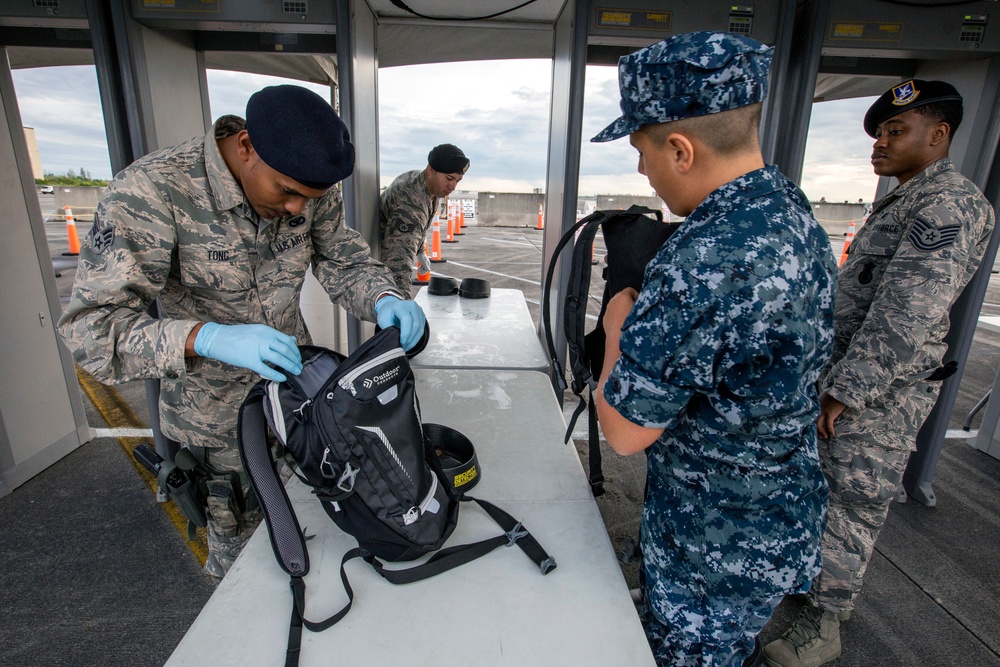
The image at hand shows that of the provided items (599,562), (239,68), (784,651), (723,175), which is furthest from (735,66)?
(239,68)

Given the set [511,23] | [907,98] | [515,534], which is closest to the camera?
[515,534]

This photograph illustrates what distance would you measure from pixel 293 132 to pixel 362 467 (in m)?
0.81

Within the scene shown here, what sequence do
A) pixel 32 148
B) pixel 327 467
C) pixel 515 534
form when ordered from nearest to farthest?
pixel 327 467 → pixel 515 534 → pixel 32 148

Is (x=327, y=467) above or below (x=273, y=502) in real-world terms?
above

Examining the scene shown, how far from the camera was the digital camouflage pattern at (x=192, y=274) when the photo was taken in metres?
1.24

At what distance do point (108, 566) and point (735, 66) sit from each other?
2855mm

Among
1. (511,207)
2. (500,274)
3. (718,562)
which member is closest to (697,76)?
(718,562)

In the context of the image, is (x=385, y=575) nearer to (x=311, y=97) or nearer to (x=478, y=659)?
(x=478, y=659)

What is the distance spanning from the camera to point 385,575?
3.28 ft

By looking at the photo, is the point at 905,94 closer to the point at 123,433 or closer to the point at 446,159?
the point at 446,159

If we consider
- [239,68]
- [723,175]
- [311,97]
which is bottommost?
[723,175]

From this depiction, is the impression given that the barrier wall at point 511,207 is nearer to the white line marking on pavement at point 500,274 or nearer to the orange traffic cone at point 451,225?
the orange traffic cone at point 451,225

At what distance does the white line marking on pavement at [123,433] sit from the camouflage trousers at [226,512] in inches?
80.9

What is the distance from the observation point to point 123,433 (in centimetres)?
336
